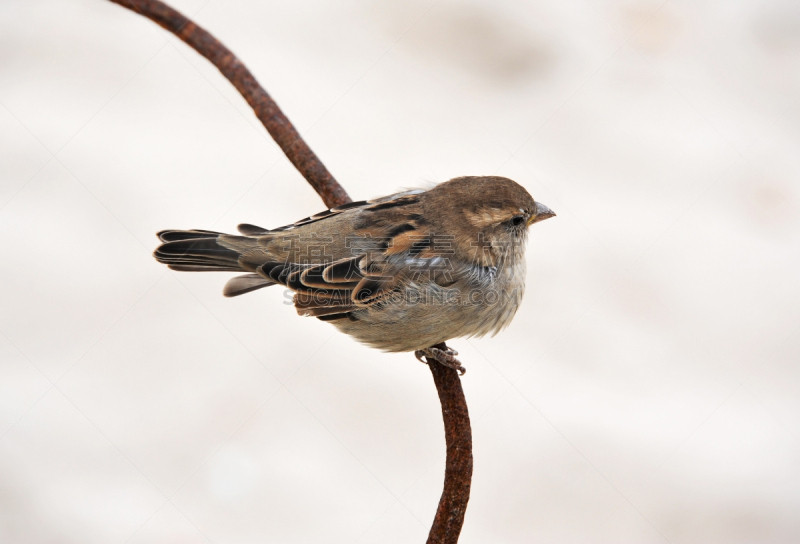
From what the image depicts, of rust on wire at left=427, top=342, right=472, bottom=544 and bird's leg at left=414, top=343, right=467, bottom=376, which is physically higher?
bird's leg at left=414, top=343, right=467, bottom=376

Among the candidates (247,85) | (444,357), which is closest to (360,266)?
(444,357)

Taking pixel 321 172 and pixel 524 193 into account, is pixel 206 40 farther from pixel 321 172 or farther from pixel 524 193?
pixel 524 193

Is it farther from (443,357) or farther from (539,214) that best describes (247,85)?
(539,214)

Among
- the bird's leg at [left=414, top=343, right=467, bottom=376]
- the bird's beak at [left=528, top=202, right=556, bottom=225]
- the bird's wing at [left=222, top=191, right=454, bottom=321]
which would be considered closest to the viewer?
the bird's leg at [left=414, top=343, right=467, bottom=376]

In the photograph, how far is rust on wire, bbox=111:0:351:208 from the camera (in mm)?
1857

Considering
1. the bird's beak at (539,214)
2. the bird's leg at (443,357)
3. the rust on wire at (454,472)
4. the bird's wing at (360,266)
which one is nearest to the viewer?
the rust on wire at (454,472)

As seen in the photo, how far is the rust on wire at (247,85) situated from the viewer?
6.09 feet

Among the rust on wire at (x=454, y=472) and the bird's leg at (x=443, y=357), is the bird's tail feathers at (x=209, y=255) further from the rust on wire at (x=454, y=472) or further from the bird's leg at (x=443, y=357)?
the rust on wire at (x=454, y=472)

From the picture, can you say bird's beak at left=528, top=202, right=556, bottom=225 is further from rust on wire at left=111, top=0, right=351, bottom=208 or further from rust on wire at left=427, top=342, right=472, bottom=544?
rust on wire at left=427, top=342, right=472, bottom=544

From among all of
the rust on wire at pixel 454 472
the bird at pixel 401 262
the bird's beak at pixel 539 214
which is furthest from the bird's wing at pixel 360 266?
the rust on wire at pixel 454 472

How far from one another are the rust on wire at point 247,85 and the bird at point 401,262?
80 cm

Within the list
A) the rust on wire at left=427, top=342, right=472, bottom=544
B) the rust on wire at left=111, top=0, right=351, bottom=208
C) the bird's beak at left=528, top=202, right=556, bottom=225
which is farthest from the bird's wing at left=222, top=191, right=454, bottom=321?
the rust on wire at left=427, top=342, right=472, bottom=544

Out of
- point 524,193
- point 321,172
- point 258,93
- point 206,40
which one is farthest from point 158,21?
point 524,193

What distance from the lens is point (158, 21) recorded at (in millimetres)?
1856
